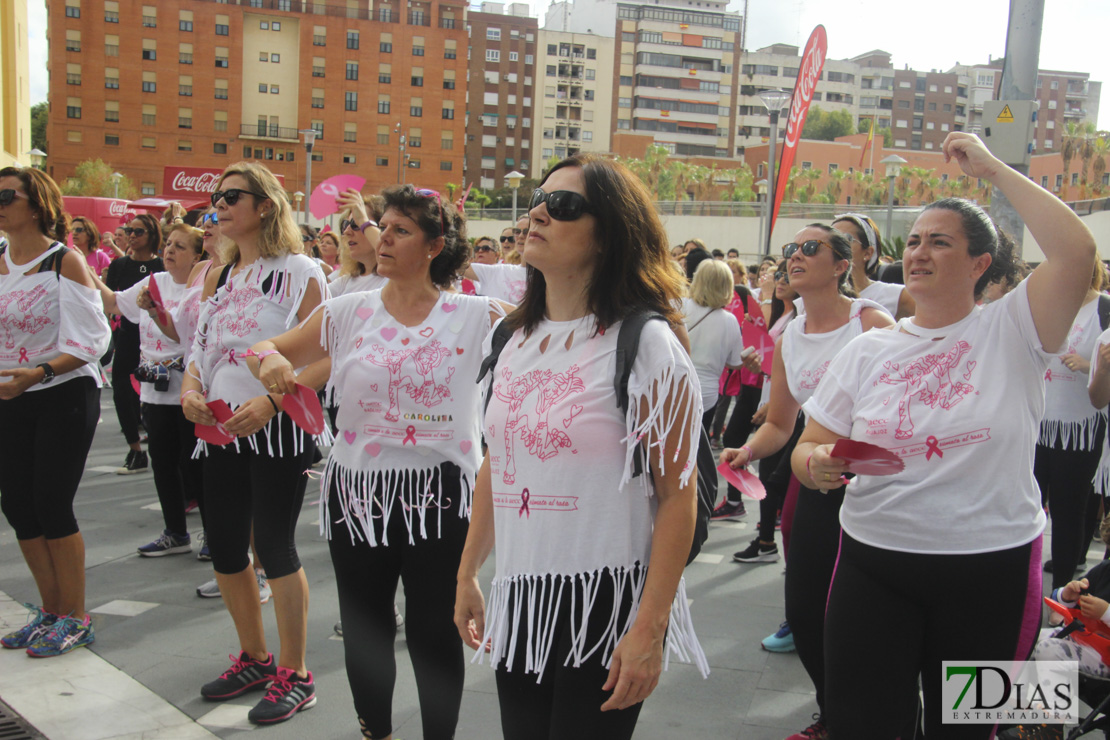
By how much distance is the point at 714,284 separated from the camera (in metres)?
6.94

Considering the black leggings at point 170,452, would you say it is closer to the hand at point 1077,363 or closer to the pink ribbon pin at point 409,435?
the pink ribbon pin at point 409,435

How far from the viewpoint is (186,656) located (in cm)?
399

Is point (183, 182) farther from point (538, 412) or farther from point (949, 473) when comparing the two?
point (949, 473)

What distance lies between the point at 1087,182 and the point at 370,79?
55317mm

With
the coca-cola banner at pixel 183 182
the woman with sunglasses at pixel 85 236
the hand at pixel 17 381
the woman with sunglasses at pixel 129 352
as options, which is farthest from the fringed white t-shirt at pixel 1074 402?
the coca-cola banner at pixel 183 182

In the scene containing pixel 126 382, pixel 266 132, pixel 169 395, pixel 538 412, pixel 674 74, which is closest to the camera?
pixel 538 412

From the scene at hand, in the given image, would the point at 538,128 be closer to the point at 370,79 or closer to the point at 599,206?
the point at 370,79

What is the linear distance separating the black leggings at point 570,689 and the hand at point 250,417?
1.33 meters

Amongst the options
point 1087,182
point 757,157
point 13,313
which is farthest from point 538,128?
point 13,313

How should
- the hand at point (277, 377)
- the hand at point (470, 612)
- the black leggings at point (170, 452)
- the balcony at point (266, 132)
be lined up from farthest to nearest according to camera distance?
the balcony at point (266, 132), the black leggings at point (170, 452), the hand at point (277, 377), the hand at point (470, 612)

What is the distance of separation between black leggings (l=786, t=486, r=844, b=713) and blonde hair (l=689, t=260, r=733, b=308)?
152 inches

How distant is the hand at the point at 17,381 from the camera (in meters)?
3.88

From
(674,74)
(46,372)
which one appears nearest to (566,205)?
(46,372)

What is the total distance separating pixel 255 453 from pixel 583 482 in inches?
77.2
